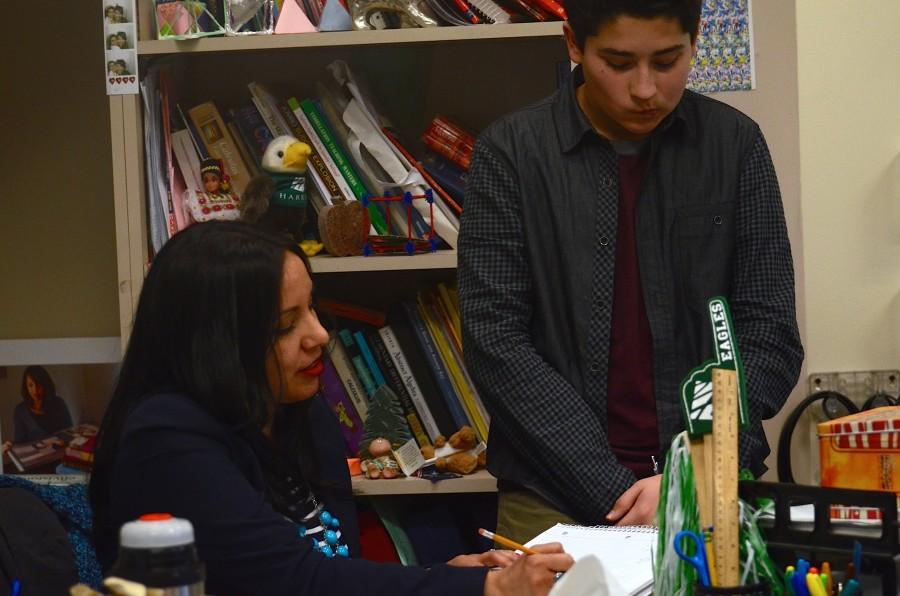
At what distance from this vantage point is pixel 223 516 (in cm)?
120

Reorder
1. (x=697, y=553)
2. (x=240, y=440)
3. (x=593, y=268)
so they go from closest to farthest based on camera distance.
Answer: (x=697, y=553), (x=240, y=440), (x=593, y=268)

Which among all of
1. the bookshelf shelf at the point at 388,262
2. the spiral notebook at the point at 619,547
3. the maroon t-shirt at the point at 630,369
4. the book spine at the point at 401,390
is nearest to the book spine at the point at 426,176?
the bookshelf shelf at the point at 388,262

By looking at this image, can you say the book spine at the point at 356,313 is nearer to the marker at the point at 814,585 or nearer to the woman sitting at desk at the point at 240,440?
the woman sitting at desk at the point at 240,440

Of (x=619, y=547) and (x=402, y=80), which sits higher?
(x=402, y=80)

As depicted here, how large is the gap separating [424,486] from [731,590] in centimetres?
143

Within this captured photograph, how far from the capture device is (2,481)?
→ 139 centimetres

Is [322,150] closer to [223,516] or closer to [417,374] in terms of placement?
[417,374]

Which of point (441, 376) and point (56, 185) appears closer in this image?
point (441, 376)

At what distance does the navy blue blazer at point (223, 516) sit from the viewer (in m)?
1.19

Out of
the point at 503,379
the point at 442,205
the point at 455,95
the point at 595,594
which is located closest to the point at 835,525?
the point at 595,594

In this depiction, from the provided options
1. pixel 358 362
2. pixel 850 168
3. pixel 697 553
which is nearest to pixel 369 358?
pixel 358 362

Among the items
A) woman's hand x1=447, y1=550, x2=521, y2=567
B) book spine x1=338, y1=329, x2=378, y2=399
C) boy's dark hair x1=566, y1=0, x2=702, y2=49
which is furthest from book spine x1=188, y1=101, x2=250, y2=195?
woman's hand x1=447, y1=550, x2=521, y2=567

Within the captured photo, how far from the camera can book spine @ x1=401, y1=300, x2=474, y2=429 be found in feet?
7.45

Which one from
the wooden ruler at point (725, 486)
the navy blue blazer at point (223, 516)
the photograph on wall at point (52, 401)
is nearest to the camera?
the wooden ruler at point (725, 486)
